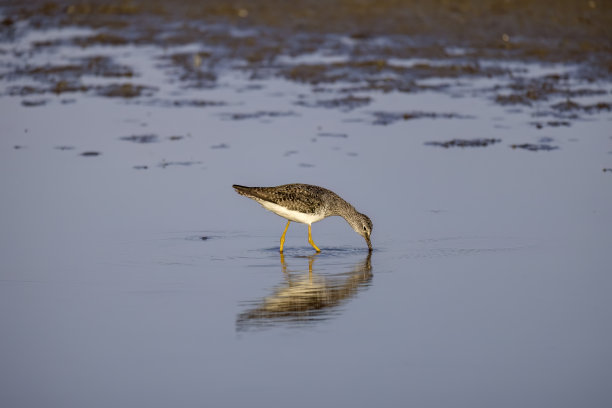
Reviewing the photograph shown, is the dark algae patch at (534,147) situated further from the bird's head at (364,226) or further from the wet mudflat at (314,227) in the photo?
the bird's head at (364,226)

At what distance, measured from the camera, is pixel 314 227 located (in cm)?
1291

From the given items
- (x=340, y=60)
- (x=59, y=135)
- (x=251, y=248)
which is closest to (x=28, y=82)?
(x=59, y=135)

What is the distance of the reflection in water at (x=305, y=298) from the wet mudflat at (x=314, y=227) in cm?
3

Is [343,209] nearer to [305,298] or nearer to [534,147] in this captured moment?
[305,298]

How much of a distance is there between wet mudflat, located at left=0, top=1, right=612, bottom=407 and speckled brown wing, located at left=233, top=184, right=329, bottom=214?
0.47 meters

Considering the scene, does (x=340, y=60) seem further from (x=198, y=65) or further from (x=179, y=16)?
(x=179, y=16)

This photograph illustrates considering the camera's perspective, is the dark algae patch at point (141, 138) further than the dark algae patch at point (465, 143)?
Yes

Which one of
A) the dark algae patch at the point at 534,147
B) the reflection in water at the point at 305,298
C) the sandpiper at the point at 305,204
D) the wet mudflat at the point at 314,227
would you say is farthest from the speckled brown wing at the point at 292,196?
the dark algae patch at the point at 534,147

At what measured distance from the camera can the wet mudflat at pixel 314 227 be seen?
7.84 metres

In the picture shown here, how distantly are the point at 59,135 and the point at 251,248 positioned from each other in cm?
659

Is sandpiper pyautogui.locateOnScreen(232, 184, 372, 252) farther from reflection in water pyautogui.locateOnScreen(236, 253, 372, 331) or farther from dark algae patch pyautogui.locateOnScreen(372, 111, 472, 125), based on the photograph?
dark algae patch pyautogui.locateOnScreen(372, 111, 472, 125)

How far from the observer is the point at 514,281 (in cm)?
1000

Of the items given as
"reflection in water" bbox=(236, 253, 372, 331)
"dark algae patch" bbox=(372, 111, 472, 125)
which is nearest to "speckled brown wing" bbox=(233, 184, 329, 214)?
"reflection in water" bbox=(236, 253, 372, 331)

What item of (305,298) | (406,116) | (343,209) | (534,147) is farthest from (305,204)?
(406,116)
